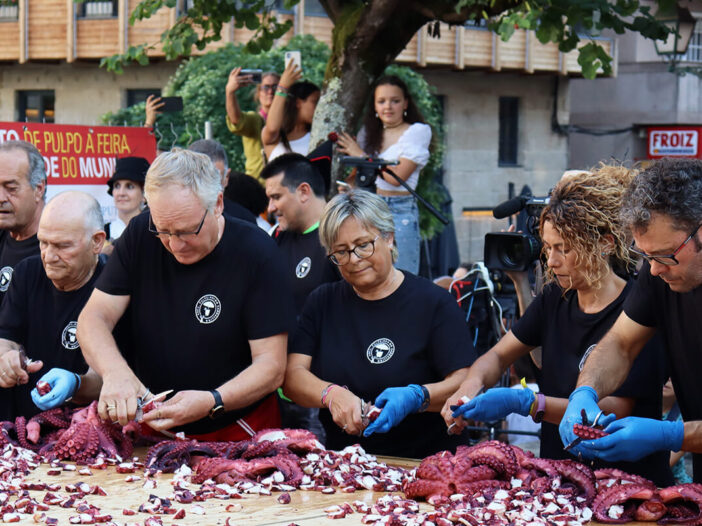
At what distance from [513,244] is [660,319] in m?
1.35

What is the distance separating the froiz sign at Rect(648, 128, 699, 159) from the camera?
26.5m

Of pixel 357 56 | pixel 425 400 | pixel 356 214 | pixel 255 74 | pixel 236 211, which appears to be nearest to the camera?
pixel 425 400

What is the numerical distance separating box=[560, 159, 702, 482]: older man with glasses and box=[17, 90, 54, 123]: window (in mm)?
20913

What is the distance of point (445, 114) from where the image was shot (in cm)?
2433

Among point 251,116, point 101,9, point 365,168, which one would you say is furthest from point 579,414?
point 101,9

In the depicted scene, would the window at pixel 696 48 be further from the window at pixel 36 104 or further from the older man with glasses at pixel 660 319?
the older man with glasses at pixel 660 319

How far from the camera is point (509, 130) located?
25.9 meters

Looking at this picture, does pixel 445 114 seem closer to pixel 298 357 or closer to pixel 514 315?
pixel 514 315

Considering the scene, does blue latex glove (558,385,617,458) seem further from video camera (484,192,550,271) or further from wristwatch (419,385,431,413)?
video camera (484,192,550,271)

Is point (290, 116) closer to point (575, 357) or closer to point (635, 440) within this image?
point (575, 357)

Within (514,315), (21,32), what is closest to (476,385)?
(514,315)

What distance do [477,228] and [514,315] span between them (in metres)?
15.8

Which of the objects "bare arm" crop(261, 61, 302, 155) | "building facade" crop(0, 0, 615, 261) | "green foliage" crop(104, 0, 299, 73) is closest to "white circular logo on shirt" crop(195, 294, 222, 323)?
"bare arm" crop(261, 61, 302, 155)

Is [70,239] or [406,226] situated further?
[406,226]
